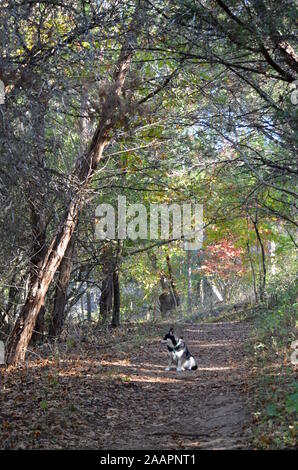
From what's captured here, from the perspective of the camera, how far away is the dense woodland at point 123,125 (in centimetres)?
816

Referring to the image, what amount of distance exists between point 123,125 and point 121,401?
5.21 meters

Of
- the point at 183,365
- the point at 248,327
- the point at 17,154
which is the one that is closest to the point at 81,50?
the point at 17,154

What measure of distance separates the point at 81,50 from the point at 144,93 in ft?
14.4

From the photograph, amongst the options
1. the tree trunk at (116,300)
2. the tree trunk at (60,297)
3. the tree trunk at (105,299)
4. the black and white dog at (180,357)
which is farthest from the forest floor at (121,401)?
the tree trunk at (105,299)

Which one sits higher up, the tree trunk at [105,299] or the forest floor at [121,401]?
the tree trunk at [105,299]

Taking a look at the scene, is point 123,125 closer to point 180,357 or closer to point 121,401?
point 180,357

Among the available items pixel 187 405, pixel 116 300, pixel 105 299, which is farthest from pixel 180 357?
pixel 105 299

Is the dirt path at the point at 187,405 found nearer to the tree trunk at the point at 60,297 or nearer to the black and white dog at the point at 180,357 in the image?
the black and white dog at the point at 180,357

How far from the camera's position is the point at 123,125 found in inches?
423

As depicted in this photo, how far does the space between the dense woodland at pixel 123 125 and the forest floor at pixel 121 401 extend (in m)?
0.25

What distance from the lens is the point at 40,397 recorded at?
28.6 ft

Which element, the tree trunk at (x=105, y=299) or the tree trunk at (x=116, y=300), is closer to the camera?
the tree trunk at (x=116, y=300)

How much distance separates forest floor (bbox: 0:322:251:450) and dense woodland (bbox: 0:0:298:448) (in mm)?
246
